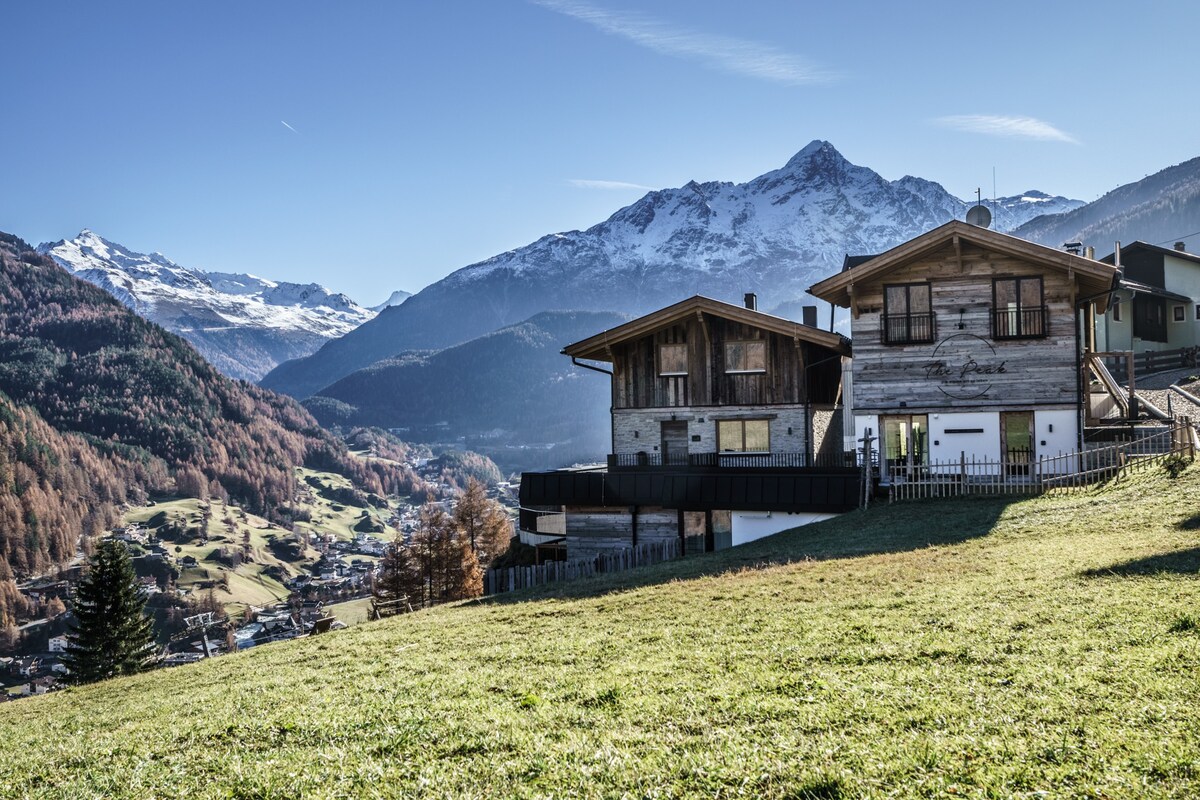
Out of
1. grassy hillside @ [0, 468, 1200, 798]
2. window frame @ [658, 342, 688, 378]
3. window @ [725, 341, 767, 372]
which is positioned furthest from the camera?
window frame @ [658, 342, 688, 378]

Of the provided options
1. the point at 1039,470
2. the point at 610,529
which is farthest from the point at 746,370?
the point at 1039,470

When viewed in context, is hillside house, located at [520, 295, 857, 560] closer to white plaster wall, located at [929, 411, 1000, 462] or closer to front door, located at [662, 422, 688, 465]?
front door, located at [662, 422, 688, 465]

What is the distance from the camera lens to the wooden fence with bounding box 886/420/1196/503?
2766 cm

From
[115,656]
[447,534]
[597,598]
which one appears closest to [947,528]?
[597,598]

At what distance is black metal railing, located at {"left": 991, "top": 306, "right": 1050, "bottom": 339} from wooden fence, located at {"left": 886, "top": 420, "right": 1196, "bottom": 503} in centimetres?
476

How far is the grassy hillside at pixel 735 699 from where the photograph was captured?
7.47 meters

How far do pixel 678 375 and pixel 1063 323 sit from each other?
15694 millimetres

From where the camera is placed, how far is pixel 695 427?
128 ft

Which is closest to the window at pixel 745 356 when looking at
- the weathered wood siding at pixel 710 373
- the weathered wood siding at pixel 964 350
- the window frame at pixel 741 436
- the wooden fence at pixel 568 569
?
the weathered wood siding at pixel 710 373

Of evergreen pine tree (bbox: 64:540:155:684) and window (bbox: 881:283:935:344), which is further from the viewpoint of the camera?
evergreen pine tree (bbox: 64:540:155:684)

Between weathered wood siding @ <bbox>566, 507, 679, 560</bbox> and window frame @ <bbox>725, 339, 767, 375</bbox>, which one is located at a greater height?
window frame @ <bbox>725, 339, 767, 375</bbox>

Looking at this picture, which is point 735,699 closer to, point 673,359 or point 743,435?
point 743,435

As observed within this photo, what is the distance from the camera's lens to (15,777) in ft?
35.4

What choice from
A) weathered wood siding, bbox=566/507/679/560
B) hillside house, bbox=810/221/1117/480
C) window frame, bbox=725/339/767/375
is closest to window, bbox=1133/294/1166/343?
hillside house, bbox=810/221/1117/480
